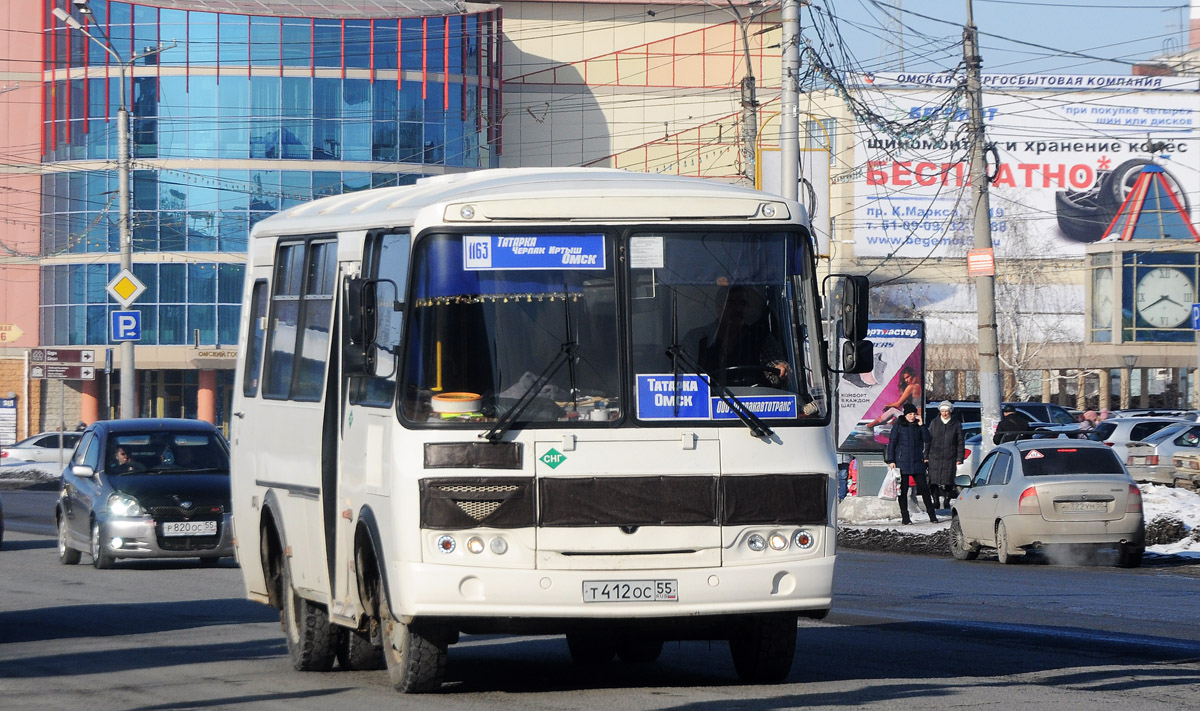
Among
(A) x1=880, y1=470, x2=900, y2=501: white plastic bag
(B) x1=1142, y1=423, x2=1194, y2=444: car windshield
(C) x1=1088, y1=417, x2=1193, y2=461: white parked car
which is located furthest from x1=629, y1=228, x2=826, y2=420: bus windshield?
(C) x1=1088, y1=417, x2=1193, y2=461: white parked car

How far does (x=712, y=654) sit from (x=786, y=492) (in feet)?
9.43

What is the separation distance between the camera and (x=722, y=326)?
9.23 meters

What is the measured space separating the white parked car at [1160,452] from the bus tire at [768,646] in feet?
87.2

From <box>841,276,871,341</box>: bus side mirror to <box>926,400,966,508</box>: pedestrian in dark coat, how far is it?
19.0 metres

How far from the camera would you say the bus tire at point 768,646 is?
9.59 meters

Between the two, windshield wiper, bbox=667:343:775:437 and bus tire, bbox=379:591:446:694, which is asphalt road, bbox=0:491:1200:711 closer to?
bus tire, bbox=379:591:446:694

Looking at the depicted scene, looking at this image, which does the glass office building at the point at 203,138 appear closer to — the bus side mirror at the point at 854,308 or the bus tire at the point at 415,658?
→ the bus tire at the point at 415,658

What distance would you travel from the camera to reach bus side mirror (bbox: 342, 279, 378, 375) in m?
9.26

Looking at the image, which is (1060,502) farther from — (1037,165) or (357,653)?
(1037,165)

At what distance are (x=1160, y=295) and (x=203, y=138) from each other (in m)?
38.2

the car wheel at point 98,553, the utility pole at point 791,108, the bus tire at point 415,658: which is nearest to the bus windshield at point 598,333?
the bus tire at point 415,658

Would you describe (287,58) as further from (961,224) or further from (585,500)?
(585,500)

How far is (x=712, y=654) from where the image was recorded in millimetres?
11742

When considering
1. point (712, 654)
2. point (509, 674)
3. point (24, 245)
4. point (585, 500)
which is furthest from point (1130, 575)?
point (24, 245)
